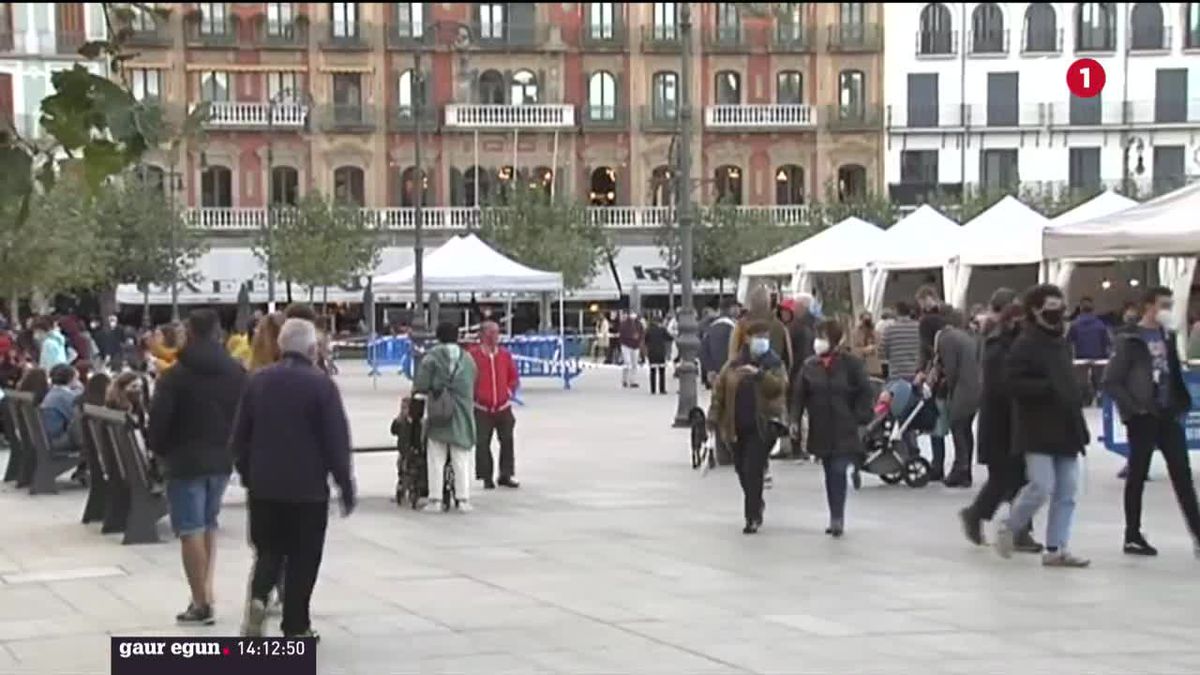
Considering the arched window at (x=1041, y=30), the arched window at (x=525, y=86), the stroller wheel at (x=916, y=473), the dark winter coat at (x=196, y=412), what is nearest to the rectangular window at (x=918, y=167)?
the arched window at (x=1041, y=30)

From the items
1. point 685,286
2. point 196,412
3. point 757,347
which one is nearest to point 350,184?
point 685,286

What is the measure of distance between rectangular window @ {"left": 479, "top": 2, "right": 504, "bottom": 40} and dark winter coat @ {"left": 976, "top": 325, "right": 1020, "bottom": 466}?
175 feet

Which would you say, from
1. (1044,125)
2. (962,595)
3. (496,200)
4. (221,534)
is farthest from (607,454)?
(1044,125)

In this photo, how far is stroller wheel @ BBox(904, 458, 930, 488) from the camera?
15891mm

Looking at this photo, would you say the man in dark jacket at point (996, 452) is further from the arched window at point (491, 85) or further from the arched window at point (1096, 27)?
the arched window at point (1096, 27)

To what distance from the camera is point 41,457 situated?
53.1ft

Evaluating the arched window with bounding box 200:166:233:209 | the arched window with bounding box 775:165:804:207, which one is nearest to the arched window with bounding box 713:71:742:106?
the arched window with bounding box 775:165:804:207

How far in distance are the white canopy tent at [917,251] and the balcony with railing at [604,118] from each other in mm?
31322

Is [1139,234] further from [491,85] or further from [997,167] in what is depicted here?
[997,167]

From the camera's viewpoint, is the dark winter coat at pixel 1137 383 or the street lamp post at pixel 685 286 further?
the street lamp post at pixel 685 286

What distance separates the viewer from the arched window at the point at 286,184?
62.9 metres

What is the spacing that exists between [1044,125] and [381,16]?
80.8 ft

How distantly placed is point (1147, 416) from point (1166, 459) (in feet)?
1.10

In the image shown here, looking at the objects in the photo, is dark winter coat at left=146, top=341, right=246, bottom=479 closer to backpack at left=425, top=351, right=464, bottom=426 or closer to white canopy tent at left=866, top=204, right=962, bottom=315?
backpack at left=425, top=351, right=464, bottom=426
